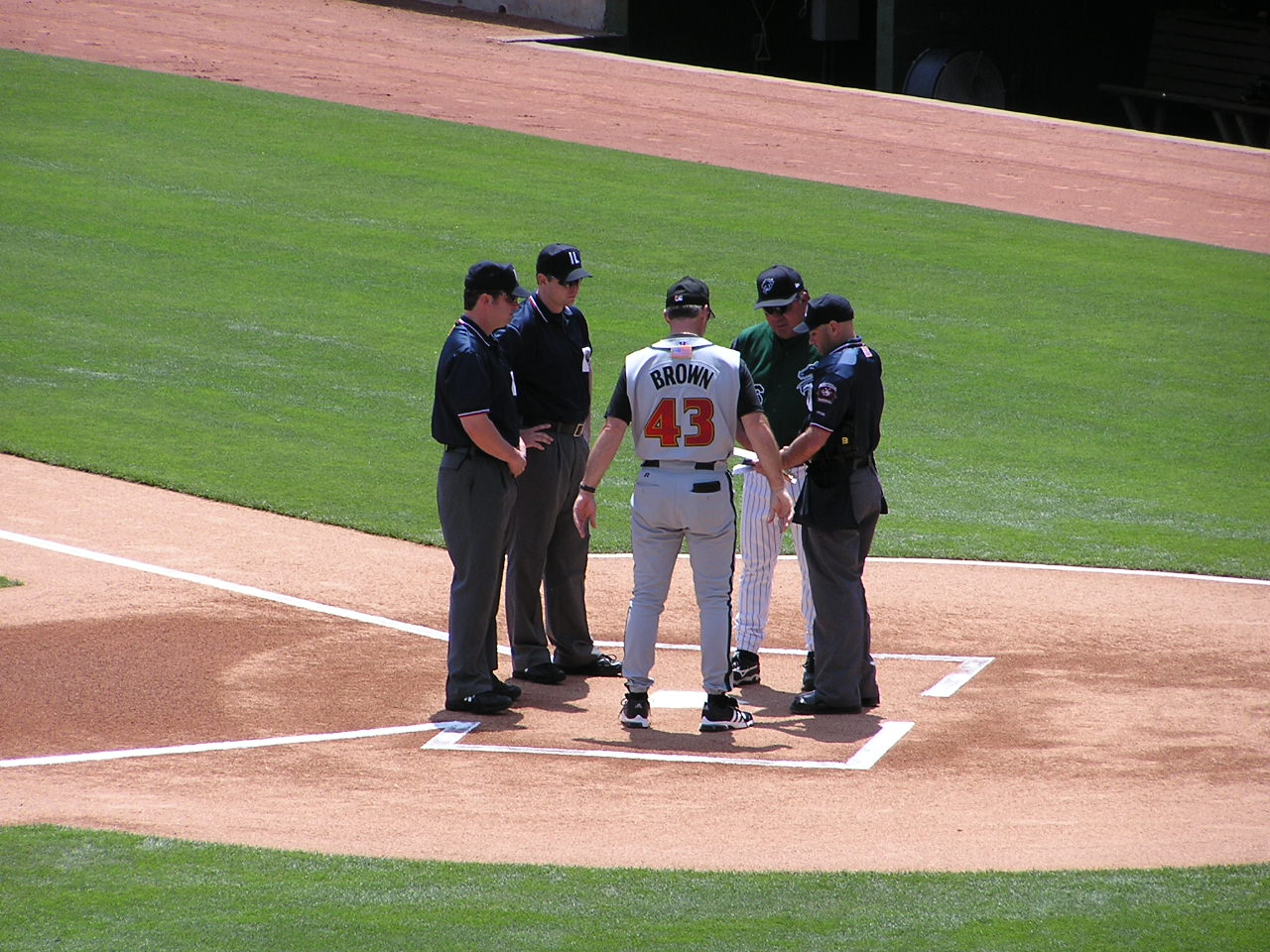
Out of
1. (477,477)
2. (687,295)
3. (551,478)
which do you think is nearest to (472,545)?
(477,477)

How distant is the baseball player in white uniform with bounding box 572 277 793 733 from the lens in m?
6.65

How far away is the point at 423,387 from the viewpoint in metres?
14.1

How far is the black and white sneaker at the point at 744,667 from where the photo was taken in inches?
304

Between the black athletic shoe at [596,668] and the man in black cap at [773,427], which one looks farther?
the black athletic shoe at [596,668]

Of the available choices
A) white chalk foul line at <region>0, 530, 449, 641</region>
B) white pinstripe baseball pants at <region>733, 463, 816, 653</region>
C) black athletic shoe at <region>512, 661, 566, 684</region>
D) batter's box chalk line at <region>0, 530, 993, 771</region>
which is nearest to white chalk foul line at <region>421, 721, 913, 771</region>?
batter's box chalk line at <region>0, 530, 993, 771</region>

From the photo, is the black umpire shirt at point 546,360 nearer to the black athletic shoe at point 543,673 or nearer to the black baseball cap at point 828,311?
the black baseball cap at point 828,311

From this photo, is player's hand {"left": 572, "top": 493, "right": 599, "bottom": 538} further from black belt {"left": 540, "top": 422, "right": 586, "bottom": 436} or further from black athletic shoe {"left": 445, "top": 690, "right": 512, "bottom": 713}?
black athletic shoe {"left": 445, "top": 690, "right": 512, "bottom": 713}

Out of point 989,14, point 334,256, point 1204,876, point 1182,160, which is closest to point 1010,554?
point 1204,876

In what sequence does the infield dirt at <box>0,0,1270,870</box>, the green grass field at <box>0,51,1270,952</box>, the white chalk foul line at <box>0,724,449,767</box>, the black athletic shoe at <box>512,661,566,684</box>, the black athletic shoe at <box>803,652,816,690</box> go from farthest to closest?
the black athletic shoe at <box>512,661,566,684</box> < the black athletic shoe at <box>803,652,816,690</box> < the white chalk foul line at <box>0,724,449,767</box> < the infield dirt at <box>0,0,1270,870</box> < the green grass field at <box>0,51,1270,952</box>

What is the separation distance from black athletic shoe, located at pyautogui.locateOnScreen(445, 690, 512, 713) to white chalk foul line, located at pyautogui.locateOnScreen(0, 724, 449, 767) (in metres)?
0.17

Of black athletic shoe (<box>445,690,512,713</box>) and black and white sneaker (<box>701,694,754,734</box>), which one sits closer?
black and white sneaker (<box>701,694,754,734</box>)

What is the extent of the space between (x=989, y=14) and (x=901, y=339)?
19.2m

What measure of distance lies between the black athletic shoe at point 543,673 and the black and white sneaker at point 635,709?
829 mm

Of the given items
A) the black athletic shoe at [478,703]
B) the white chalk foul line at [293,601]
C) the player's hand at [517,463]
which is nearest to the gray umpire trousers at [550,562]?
the player's hand at [517,463]
